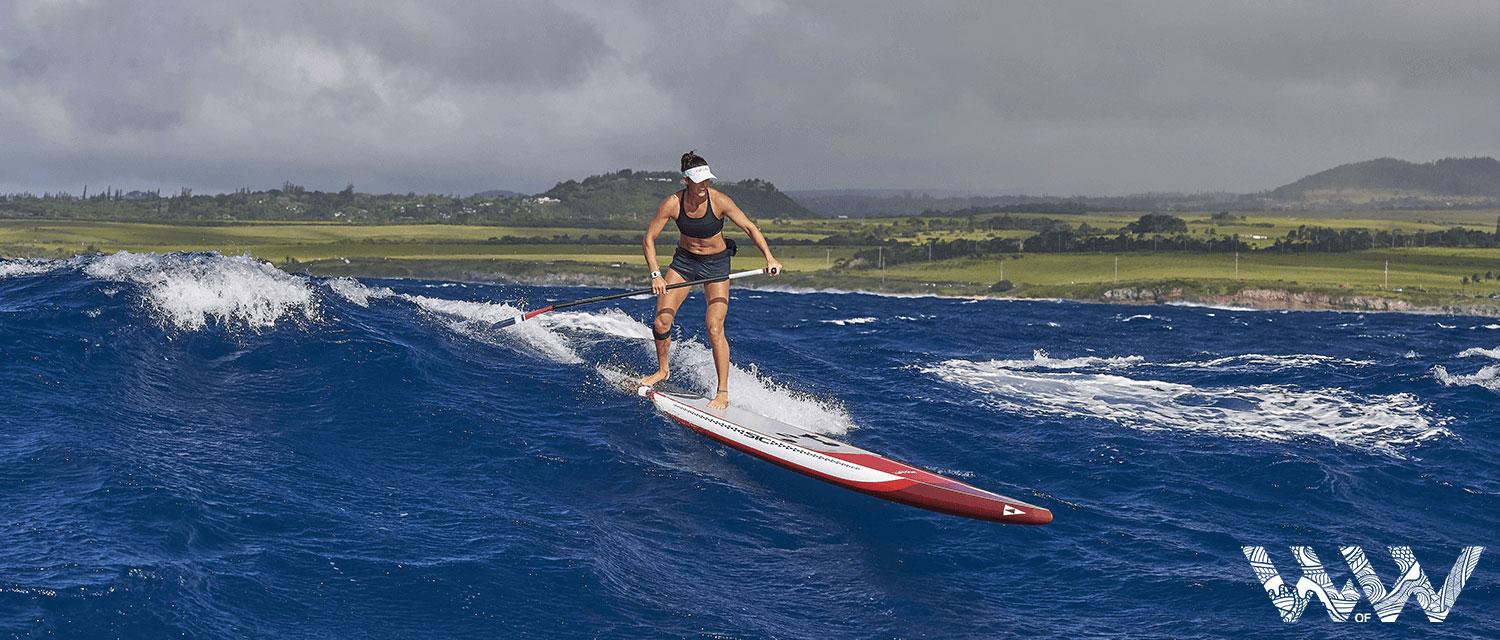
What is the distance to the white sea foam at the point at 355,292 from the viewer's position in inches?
912

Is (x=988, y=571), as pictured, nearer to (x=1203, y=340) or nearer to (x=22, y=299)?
(x=22, y=299)

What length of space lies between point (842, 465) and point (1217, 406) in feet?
39.6

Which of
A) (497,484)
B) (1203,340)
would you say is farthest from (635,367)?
(1203,340)

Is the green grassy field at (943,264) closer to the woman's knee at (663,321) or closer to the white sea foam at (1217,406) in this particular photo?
the white sea foam at (1217,406)

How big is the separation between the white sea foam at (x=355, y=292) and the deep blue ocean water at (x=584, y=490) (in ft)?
7.23

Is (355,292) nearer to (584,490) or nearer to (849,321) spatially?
(584,490)

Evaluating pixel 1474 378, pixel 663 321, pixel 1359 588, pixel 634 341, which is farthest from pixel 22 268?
pixel 1474 378

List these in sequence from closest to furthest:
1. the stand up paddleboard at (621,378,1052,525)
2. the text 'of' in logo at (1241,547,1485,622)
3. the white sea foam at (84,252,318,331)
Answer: the text 'of' in logo at (1241,547,1485,622) < the stand up paddleboard at (621,378,1052,525) < the white sea foam at (84,252,318,331)

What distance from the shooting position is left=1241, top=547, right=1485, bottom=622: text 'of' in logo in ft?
29.1

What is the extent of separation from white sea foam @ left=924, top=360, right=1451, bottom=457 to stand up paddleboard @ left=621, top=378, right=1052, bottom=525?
713 cm

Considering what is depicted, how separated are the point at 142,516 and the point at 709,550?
5490mm

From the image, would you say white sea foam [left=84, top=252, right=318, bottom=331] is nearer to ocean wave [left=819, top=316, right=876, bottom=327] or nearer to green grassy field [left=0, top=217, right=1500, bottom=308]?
ocean wave [left=819, top=316, right=876, bottom=327]

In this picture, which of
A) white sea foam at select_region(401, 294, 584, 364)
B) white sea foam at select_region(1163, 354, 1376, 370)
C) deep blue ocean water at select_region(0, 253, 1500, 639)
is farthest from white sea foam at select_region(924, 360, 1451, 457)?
white sea foam at select_region(401, 294, 584, 364)

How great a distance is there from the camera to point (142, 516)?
8.94 m
